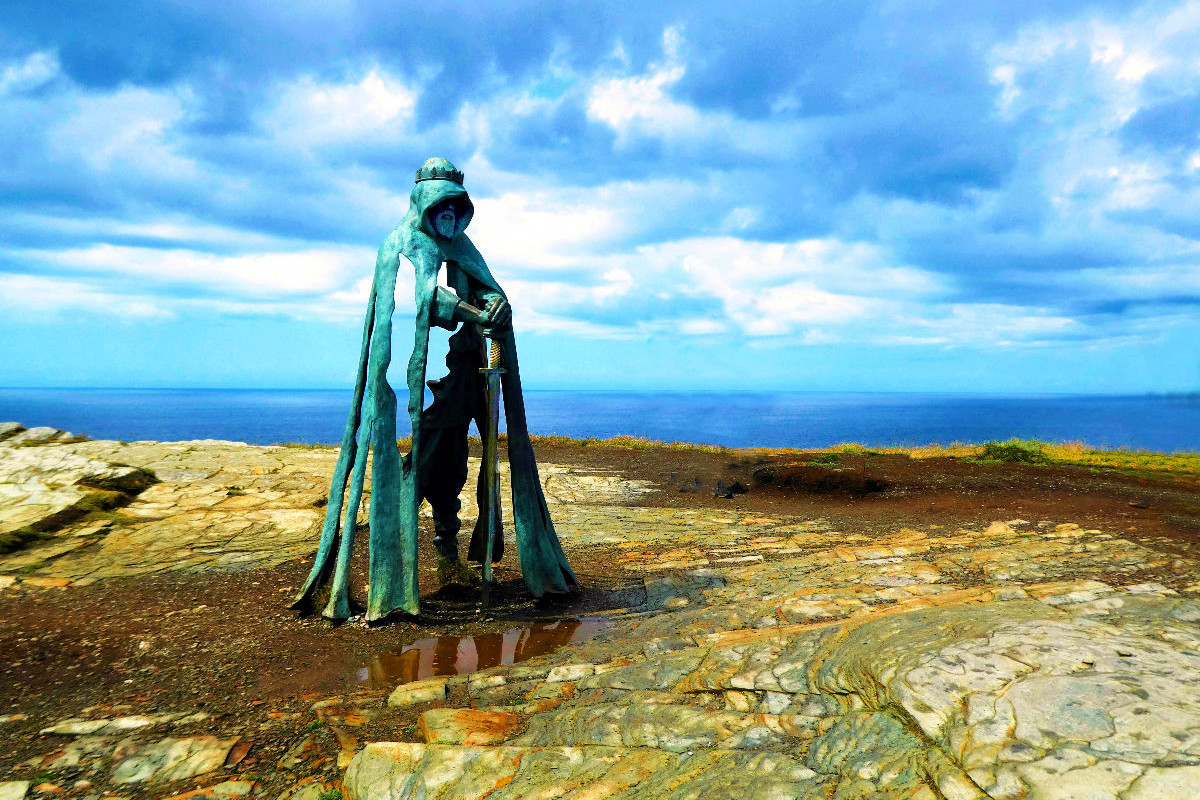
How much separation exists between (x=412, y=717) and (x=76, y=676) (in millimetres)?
2711

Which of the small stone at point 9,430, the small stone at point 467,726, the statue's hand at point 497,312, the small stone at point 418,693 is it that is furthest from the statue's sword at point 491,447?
the small stone at point 9,430

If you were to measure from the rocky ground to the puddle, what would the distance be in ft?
0.10

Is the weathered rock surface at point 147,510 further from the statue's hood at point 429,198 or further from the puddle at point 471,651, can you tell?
the statue's hood at point 429,198

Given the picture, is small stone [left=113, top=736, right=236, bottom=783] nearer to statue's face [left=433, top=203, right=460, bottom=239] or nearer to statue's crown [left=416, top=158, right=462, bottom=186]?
statue's face [left=433, top=203, right=460, bottom=239]

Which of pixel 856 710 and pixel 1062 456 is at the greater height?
pixel 1062 456

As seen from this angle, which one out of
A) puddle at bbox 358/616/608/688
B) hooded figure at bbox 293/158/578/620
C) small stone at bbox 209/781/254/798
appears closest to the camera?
small stone at bbox 209/781/254/798

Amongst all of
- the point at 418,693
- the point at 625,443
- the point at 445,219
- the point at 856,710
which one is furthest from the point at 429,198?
the point at 625,443

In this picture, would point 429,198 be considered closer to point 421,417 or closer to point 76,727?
point 421,417

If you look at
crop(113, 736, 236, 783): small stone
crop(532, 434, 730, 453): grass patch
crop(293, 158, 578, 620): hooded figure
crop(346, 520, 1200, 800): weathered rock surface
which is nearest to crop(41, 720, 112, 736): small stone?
crop(113, 736, 236, 783): small stone

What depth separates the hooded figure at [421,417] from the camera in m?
5.70

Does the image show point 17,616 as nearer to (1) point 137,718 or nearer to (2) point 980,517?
(1) point 137,718

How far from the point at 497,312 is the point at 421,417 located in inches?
45.3

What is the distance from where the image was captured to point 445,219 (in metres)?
5.92

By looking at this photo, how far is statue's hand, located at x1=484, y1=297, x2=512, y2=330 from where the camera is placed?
5875 mm
